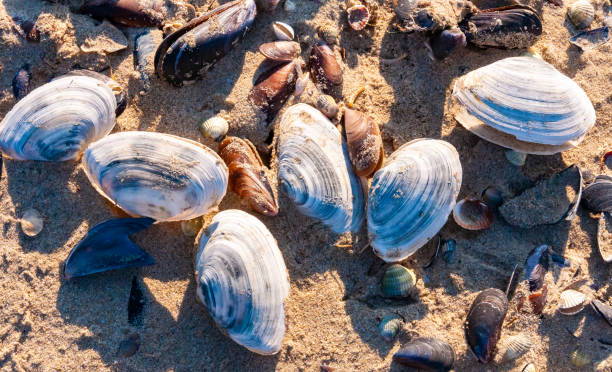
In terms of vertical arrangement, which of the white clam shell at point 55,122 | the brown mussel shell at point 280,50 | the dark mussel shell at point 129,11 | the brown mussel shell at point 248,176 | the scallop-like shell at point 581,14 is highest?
the dark mussel shell at point 129,11

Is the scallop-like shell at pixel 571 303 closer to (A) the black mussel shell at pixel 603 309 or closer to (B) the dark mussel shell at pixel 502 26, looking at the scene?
(A) the black mussel shell at pixel 603 309

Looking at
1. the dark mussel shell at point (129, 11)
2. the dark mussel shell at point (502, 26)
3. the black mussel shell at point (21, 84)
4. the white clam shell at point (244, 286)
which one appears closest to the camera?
the white clam shell at point (244, 286)

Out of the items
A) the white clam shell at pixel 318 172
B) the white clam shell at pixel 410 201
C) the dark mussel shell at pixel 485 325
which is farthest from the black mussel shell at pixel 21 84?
the dark mussel shell at pixel 485 325

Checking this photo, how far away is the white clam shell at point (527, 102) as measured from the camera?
3154 mm

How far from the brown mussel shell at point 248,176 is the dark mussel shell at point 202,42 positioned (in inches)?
23.4

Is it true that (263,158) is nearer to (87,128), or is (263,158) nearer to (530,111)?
(87,128)

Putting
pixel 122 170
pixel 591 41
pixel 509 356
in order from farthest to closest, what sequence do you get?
pixel 591 41 < pixel 509 356 < pixel 122 170

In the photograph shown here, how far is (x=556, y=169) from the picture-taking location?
348 centimetres

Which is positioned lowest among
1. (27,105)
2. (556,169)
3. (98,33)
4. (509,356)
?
(509,356)

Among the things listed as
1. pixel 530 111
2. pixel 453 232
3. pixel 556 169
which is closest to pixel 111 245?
pixel 453 232

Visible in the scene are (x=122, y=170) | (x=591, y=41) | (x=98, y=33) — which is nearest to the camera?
(x=122, y=170)

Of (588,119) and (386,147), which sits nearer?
(588,119)

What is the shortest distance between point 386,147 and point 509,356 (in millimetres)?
1734

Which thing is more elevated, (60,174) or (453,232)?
(60,174)
